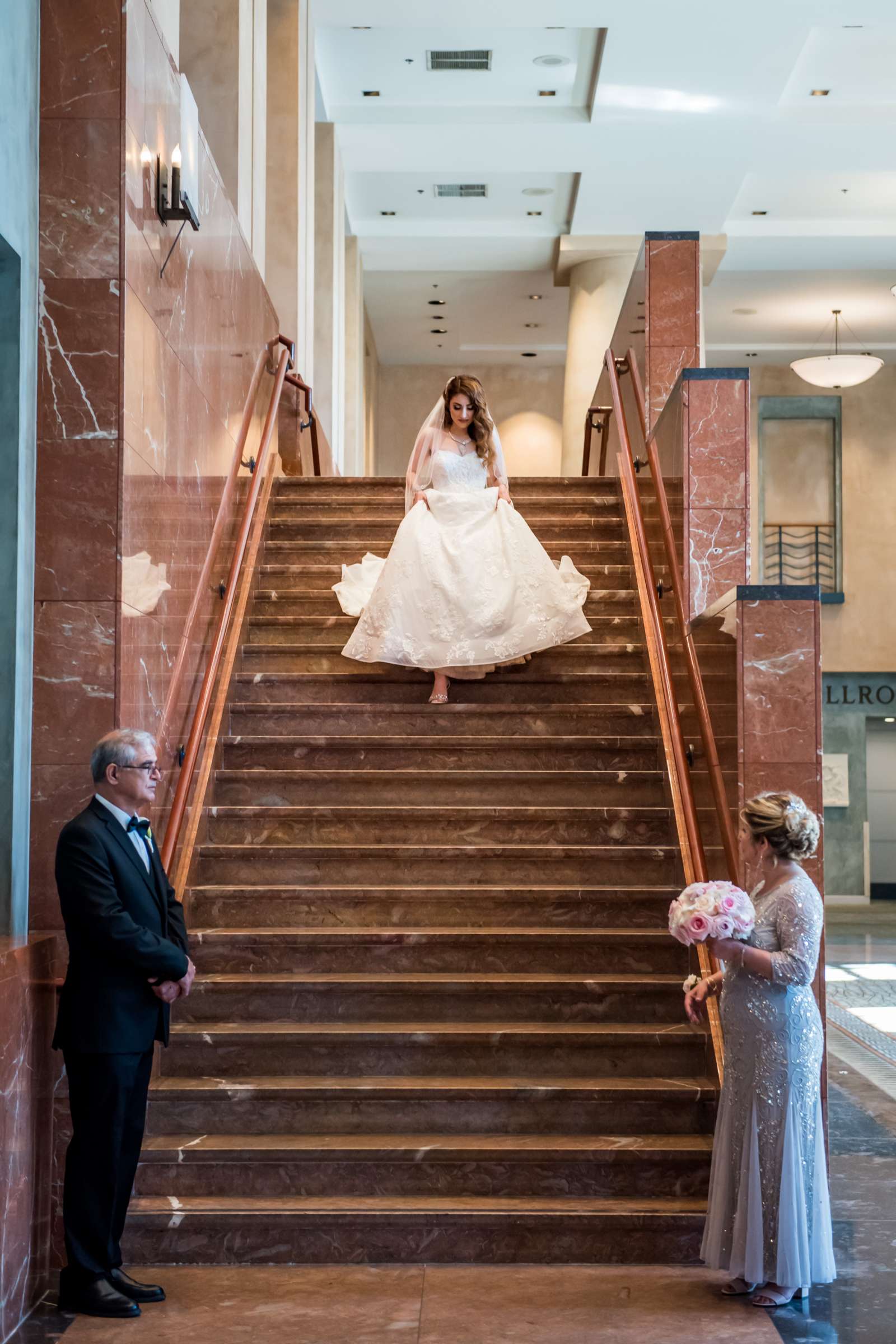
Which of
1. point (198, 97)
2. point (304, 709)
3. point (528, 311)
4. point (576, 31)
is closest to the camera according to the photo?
point (304, 709)

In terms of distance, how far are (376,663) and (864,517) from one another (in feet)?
48.2

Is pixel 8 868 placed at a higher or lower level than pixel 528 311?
lower

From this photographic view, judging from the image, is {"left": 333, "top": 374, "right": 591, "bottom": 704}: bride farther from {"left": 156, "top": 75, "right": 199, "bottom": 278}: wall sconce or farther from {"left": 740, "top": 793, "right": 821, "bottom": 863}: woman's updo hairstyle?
{"left": 740, "top": 793, "right": 821, "bottom": 863}: woman's updo hairstyle

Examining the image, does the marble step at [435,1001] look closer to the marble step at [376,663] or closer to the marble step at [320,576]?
the marble step at [376,663]

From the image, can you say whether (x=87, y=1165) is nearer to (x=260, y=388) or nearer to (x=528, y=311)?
(x=260, y=388)

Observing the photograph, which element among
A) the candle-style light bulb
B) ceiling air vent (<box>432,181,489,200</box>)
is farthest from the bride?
ceiling air vent (<box>432,181,489,200</box>)

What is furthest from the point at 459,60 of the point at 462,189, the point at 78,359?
the point at 78,359

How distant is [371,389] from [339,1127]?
55.1ft

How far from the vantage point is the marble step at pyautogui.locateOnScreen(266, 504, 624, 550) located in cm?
842

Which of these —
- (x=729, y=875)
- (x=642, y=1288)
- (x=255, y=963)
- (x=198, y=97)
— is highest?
(x=198, y=97)

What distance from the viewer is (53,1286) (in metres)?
4.07

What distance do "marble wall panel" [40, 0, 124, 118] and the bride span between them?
2.75 meters

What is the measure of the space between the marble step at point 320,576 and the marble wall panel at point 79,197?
11.3 ft

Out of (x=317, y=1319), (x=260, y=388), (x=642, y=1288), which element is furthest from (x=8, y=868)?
(x=260, y=388)
